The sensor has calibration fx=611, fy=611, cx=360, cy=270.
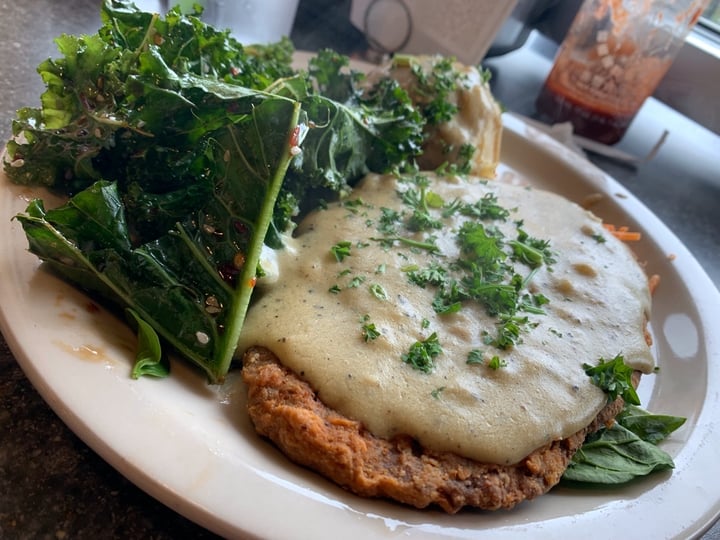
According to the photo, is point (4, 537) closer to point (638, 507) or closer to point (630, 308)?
point (638, 507)

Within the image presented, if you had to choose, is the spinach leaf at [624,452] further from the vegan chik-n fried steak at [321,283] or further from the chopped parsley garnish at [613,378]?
the chopped parsley garnish at [613,378]

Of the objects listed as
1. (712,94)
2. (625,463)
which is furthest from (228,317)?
(712,94)

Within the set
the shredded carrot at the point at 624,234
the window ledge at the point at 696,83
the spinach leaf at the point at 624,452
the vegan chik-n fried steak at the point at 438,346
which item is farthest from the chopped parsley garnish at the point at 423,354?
the window ledge at the point at 696,83

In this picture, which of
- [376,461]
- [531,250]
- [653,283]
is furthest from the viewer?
[653,283]

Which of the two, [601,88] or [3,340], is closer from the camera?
[3,340]

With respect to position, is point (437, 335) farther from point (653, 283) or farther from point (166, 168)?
point (653, 283)

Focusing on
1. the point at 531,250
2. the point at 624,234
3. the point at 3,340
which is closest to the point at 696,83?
the point at 624,234

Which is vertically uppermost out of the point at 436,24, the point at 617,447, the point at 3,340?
the point at 436,24
